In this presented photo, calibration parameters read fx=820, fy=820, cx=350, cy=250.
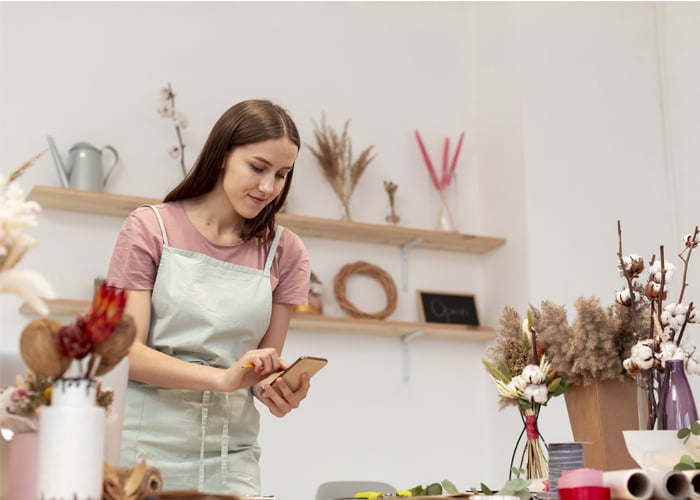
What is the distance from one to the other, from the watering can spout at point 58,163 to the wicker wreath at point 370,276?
1165mm

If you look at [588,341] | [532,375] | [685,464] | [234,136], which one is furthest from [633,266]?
[234,136]

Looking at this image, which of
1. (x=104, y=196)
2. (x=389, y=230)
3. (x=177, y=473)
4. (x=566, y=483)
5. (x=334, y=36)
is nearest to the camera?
(x=566, y=483)

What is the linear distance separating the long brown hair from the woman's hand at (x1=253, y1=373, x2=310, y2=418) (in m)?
0.44

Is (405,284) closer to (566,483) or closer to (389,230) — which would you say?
(389,230)

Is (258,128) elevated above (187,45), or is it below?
below

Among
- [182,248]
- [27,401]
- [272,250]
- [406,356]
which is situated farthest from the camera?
[406,356]

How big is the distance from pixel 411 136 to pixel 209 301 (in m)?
2.23

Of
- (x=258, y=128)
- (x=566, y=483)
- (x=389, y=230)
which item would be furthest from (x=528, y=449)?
(x=389, y=230)

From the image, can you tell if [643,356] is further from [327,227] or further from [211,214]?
[327,227]

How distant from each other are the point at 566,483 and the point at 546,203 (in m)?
2.64

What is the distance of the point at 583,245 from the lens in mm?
3664

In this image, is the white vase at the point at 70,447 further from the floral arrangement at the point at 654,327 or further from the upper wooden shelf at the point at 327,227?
the upper wooden shelf at the point at 327,227

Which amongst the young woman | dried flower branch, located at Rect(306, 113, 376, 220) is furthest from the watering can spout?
the young woman

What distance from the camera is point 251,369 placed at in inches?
61.2
